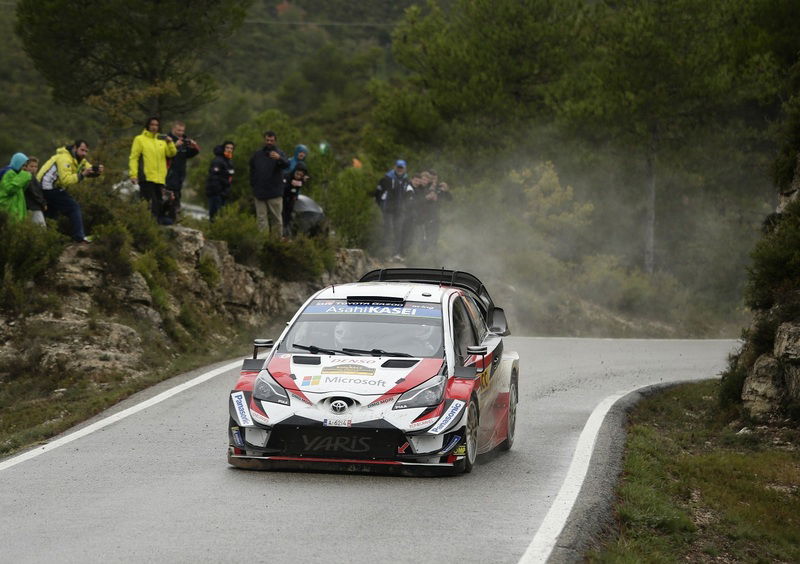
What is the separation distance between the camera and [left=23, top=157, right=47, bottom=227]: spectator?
16953 millimetres

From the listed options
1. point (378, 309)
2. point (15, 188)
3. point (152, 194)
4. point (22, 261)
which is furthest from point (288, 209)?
point (378, 309)

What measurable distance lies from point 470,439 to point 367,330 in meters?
1.38

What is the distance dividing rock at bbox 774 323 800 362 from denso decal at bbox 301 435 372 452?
6903mm

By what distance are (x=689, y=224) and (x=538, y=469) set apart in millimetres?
39239

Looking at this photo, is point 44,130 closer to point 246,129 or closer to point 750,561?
point 246,129

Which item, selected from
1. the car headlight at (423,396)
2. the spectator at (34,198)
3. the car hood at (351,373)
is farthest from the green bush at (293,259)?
the car headlight at (423,396)

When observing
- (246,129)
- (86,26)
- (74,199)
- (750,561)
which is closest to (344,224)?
(246,129)

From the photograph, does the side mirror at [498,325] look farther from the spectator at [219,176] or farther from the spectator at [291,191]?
the spectator at [291,191]

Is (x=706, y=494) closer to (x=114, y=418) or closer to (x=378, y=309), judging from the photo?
(x=378, y=309)

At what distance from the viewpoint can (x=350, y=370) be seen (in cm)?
933

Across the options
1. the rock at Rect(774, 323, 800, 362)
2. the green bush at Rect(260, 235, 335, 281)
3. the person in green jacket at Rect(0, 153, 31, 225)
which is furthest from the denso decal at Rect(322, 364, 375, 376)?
the green bush at Rect(260, 235, 335, 281)

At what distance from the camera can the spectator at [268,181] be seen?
21.7m

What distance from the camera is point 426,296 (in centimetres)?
1056

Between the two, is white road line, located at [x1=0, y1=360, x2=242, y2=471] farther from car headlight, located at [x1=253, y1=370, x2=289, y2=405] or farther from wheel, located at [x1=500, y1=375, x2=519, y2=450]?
wheel, located at [x1=500, y1=375, x2=519, y2=450]
